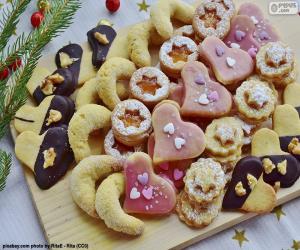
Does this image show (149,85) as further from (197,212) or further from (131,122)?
(197,212)

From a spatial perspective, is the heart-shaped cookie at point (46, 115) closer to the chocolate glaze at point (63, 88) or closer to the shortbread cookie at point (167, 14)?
the chocolate glaze at point (63, 88)

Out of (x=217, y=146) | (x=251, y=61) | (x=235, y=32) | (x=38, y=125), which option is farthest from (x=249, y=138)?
(x=38, y=125)

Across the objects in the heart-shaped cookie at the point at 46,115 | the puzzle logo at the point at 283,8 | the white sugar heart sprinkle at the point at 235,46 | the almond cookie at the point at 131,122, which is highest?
the heart-shaped cookie at the point at 46,115

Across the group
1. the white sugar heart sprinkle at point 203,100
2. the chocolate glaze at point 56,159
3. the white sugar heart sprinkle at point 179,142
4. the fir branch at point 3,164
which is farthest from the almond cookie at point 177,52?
the fir branch at point 3,164

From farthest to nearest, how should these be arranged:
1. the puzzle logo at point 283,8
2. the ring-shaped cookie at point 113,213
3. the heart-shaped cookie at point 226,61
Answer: the puzzle logo at point 283,8, the heart-shaped cookie at point 226,61, the ring-shaped cookie at point 113,213

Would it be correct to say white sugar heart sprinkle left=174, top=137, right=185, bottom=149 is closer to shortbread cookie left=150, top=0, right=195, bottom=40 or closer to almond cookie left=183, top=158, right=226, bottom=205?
almond cookie left=183, top=158, right=226, bottom=205

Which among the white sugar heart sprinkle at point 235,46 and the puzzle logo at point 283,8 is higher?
the white sugar heart sprinkle at point 235,46
